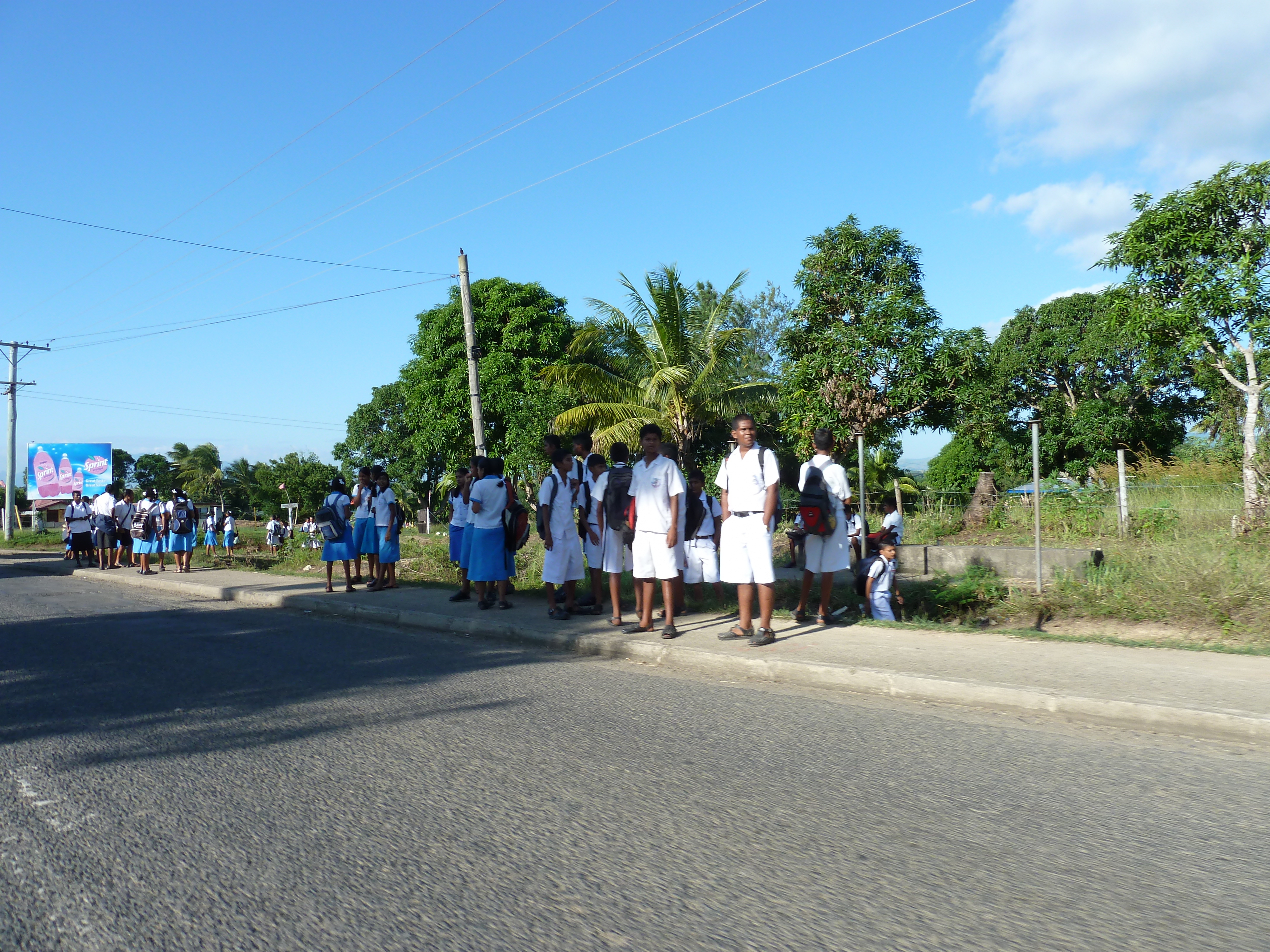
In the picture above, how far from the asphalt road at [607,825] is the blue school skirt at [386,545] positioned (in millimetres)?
6331

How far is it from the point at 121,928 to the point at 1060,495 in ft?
48.2

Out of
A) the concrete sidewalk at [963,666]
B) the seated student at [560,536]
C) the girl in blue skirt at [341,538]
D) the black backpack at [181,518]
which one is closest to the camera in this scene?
the concrete sidewalk at [963,666]

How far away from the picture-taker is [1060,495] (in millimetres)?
14602

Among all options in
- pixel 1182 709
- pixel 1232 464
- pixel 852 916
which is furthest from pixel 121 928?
pixel 1232 464

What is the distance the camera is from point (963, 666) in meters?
6.20

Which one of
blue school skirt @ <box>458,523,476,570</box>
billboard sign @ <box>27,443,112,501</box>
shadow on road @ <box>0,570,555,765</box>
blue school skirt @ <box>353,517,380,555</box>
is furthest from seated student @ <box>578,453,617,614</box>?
billboard sign @ <box>27,443,112,501</box>

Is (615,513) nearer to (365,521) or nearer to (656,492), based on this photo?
(656,492)

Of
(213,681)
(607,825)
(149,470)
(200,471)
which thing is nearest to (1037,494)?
(607,825)

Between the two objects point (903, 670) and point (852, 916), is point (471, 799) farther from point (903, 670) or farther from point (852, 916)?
point (903, 670)

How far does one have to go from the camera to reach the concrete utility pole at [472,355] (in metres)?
15.0

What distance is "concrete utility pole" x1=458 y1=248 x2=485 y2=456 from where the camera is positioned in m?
15.0

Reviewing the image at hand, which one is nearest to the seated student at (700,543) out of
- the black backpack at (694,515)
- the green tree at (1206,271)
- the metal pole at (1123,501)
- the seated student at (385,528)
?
the black backpack at (694,515)

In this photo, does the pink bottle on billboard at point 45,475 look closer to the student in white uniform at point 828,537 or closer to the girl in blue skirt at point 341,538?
the girl in blue skirt at point 341,538

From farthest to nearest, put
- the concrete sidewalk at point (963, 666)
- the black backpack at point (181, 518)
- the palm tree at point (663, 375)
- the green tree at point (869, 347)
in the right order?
1. the palm tree at point (663, 375)
2. the green tree at point (869, 347)
3. the black backpack at point (181, 518)
4. the concrete sidewalk at point (963, 666)
